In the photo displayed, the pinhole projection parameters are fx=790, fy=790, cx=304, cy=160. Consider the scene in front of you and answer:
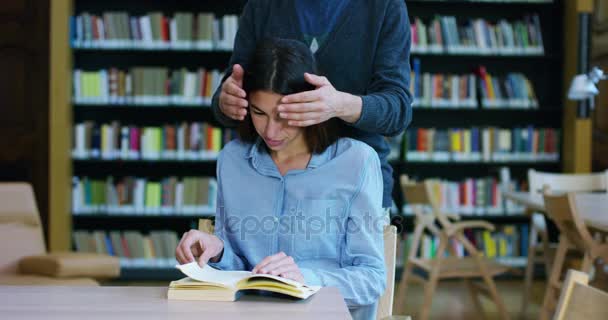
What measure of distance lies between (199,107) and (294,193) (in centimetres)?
406

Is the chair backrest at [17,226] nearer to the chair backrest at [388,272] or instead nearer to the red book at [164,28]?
the red book at [164,28]

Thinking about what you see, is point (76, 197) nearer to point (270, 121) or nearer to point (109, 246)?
point (109, 246)

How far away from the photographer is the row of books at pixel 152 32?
17.4ft

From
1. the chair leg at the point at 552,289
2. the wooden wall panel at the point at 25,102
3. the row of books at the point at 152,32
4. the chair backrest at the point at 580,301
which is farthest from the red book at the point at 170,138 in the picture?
the chair backrest at the point at 580,301

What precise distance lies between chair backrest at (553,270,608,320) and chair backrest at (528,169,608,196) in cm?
342

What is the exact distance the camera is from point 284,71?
156 cm

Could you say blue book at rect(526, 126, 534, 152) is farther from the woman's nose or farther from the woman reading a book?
the woman's nose

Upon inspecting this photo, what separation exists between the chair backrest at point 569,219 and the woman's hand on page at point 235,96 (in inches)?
80.8

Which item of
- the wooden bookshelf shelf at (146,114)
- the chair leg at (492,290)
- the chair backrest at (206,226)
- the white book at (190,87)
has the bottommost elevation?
the chair leg at (492,290)

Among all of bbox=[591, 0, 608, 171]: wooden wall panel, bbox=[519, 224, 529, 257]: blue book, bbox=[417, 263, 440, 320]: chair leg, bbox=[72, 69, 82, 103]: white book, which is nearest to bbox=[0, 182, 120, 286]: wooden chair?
bbox=[417, 263, 440, 320]: chair leg

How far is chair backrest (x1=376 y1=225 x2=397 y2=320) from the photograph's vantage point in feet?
5.32

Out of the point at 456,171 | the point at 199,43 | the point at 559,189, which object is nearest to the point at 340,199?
the point at 559,189

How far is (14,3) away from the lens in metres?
5.43

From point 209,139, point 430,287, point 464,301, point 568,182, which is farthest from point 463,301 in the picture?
point 209,139
